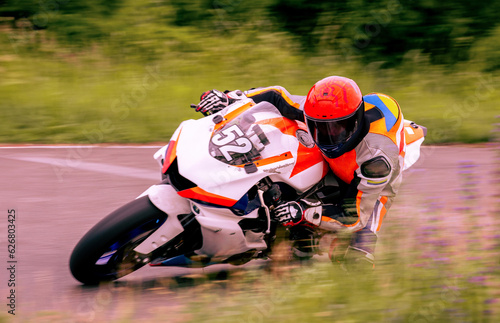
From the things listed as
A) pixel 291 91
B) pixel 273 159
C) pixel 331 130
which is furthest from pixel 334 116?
pixel 291 91

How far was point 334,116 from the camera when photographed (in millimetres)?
4199

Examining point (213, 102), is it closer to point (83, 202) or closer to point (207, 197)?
point (207, 197)

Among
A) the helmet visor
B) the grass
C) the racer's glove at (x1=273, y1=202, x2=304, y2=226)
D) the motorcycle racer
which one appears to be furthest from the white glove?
the grass

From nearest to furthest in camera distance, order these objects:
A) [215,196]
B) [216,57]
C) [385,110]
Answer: [215,196] < [385,110] < [216,57]

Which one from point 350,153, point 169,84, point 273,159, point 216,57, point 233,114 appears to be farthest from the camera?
point 216,57

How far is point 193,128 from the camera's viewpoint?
14.7ft

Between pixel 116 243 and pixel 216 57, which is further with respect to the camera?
pixel 216 57

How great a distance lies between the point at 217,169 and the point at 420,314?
1.47 m

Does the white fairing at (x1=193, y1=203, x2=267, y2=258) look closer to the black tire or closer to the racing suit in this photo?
the black tire

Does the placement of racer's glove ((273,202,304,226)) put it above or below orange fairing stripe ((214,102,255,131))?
below

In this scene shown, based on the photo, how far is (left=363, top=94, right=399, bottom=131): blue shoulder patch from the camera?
15.2ft

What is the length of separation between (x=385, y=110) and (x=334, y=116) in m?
0.69

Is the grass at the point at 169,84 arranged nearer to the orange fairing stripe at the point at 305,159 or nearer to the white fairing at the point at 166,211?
the white fairing at the point at 166,211

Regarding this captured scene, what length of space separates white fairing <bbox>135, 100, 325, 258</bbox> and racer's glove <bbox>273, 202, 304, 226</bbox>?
0.16 metres
